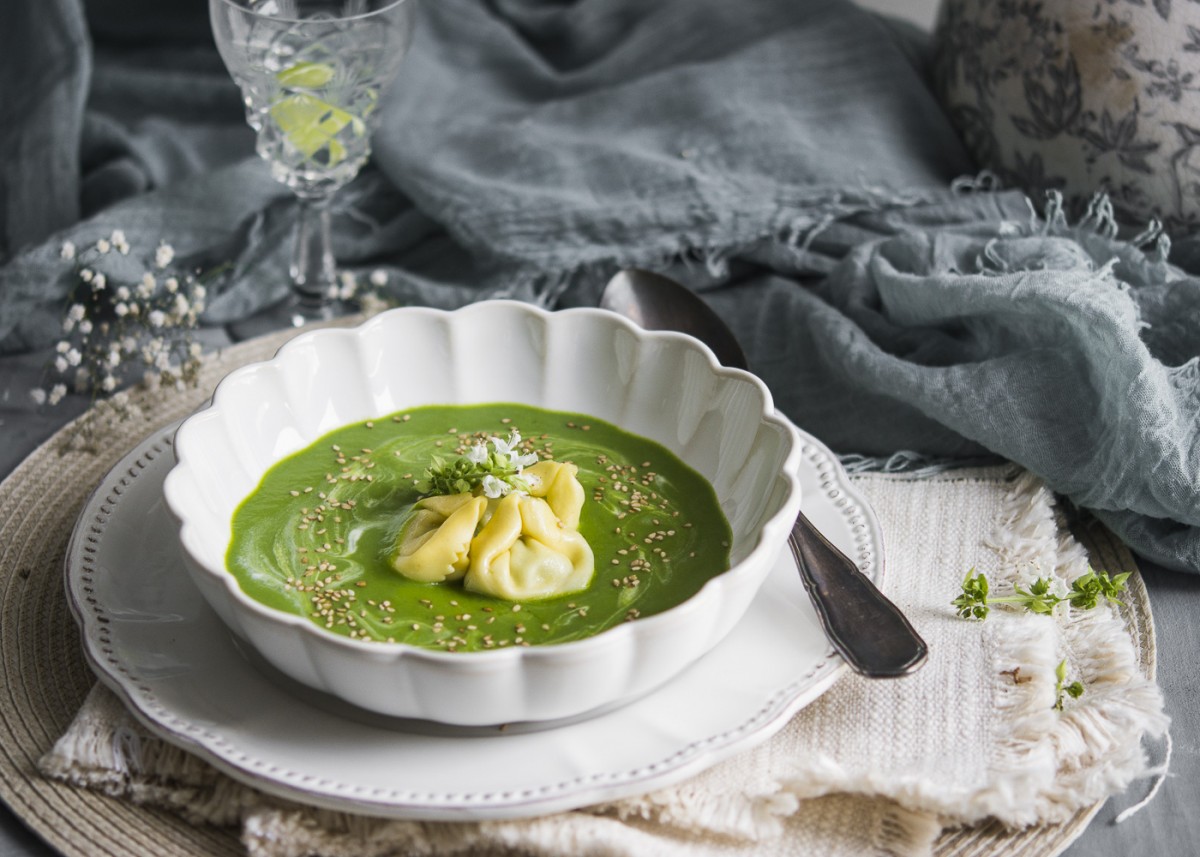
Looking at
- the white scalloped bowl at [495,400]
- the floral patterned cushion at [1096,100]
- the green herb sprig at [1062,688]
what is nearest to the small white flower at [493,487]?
the white scalloped bowl at [495,400]

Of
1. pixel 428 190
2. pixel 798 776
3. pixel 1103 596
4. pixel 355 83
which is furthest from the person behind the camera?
pixel 428 190

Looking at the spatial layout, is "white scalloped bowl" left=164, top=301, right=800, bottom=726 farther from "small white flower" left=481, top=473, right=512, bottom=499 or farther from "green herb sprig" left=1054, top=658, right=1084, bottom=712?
"green herb sprig" left=1054, top=658, right=1084, bottom=712

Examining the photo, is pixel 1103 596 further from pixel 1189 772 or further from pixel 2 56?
pixel 2 56

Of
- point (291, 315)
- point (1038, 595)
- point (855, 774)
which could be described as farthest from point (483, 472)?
point (291, 315)

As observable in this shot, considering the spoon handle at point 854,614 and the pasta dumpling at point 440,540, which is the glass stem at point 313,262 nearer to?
the pasta dumpling at point 440,540

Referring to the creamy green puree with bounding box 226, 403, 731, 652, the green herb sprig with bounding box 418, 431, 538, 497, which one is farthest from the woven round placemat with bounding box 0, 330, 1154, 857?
the green herb sprig with bounding box 418, 431, 538, 497

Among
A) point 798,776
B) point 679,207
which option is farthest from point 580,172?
point 798,776
